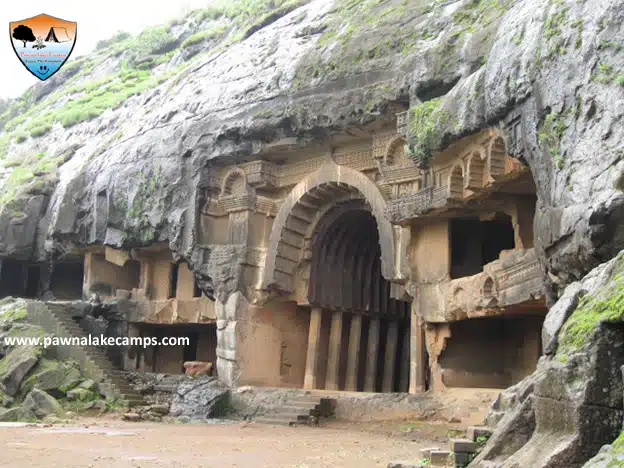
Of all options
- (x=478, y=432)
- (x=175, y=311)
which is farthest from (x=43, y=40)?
(x=478, y=432)

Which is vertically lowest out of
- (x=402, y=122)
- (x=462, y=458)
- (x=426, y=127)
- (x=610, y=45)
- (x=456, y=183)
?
(x=462, y=458)

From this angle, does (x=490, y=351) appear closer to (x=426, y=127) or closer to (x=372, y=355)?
(x=372, y=355)

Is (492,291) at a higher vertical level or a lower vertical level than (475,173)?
lower

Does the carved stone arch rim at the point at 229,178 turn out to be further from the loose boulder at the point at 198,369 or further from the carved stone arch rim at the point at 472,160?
the carved stone arch rim at the point at 472,160

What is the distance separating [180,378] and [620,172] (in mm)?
14479

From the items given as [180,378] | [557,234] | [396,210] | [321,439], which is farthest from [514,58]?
[180,378]

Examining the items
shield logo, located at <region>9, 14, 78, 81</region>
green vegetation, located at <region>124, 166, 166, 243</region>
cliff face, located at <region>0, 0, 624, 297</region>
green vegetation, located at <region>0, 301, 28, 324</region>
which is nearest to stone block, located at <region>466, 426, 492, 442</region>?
cliff face, located at <region>0, 0, 624, 297</region>

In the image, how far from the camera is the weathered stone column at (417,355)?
54.5 ft

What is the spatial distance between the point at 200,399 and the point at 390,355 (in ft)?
17.9

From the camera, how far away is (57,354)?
68.7 feet

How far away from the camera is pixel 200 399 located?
18484 millimetres

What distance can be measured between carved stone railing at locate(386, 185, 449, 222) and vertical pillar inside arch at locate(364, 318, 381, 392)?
4.94 metres

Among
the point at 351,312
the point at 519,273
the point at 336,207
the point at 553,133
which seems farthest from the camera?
the point at 351,312

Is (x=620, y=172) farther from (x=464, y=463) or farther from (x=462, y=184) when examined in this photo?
(x=462, y=184)
